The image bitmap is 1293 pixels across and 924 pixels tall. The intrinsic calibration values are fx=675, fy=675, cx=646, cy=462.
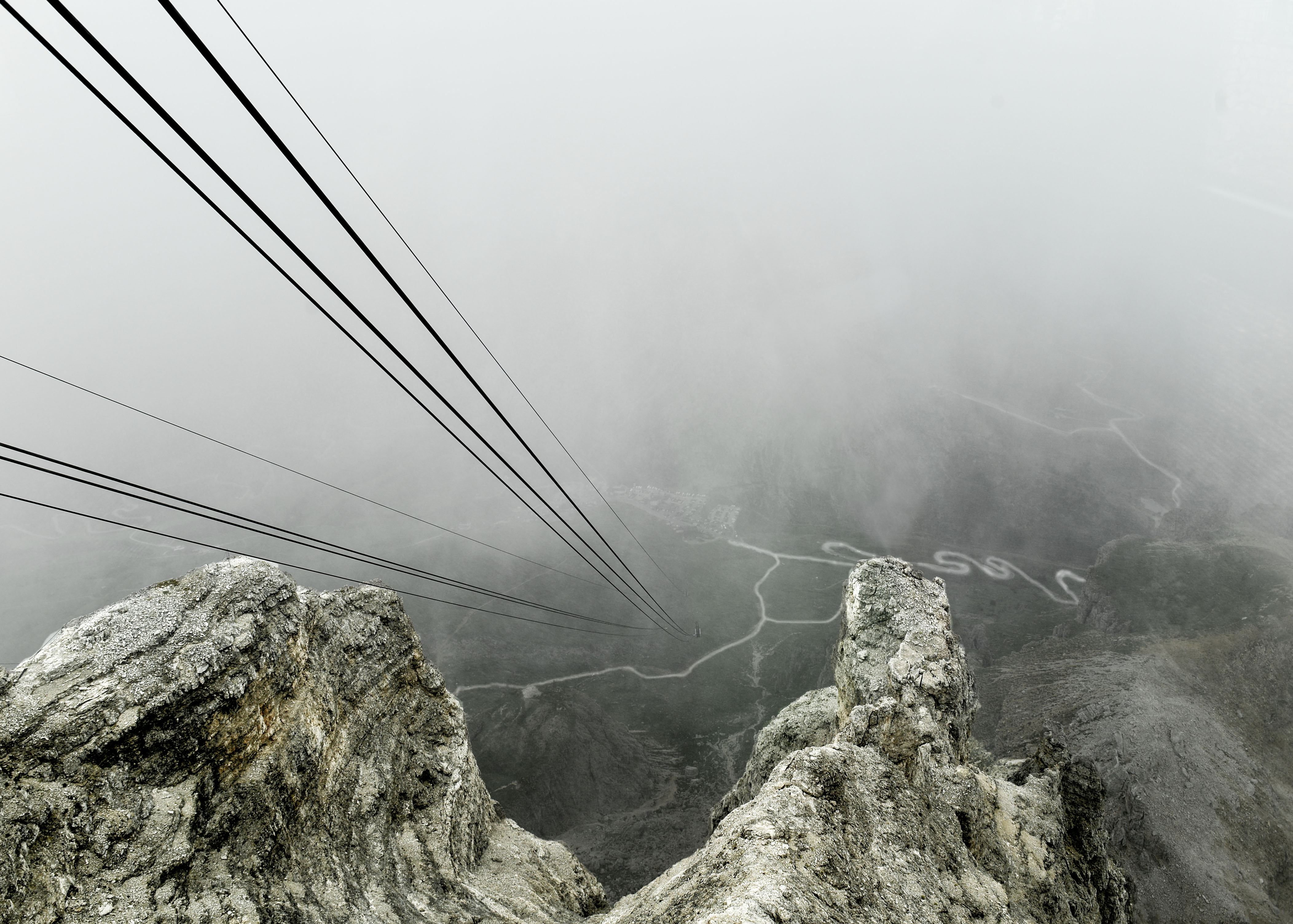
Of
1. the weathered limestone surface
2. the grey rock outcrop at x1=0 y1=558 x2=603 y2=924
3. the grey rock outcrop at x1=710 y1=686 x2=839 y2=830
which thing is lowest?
the grey rock outcrop at x1=710 y1=686 x2=839 y2=830

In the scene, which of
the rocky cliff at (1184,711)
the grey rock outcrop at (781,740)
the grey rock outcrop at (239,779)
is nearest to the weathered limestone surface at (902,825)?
the grey rock outcrop at (781,740)

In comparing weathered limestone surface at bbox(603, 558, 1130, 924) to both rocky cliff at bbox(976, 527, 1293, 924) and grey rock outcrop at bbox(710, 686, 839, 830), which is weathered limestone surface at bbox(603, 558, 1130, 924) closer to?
grey rock outcrop at bbox(710, 686, 839, 830)

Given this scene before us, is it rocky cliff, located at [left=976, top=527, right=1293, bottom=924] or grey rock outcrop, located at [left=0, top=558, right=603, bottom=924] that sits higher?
grey rock outcrop, located at [left=0, top=558, right=603, bottom=924]

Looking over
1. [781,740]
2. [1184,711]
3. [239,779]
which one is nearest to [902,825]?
[239,779]

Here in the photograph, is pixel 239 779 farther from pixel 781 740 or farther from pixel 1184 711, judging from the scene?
pixel 1184 711

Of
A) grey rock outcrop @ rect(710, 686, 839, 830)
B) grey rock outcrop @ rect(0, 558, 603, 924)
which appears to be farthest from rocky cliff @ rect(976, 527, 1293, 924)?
grey rock outcrop @ rect(0, 558, 603, 924)

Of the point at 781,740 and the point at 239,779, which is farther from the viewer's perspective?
the point at 781,740
